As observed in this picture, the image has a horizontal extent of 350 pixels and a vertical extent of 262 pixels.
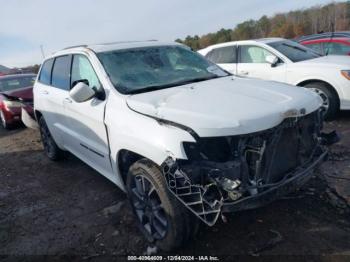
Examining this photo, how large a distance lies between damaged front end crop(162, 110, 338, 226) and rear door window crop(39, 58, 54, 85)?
3352mm

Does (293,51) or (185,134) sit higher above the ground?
(293,51)

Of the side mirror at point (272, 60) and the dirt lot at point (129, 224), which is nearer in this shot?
the dirt lot at point (129, 224)

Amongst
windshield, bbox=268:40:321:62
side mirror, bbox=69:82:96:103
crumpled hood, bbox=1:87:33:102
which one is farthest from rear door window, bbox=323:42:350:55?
crumpled hood, bbox=1:87:33:102

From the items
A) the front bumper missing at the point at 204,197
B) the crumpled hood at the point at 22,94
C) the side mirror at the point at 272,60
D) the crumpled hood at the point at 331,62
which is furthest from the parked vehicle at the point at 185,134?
the crumpled hood at the point at 22,94

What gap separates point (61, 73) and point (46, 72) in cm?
80

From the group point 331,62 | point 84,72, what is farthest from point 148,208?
point 331,62

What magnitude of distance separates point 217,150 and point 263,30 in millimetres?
49521

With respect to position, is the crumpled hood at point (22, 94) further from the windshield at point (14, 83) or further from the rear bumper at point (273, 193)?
the rear bumper at point (273, 193)

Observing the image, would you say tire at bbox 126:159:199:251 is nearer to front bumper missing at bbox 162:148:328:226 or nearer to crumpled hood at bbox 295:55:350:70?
front bumper missing at bbox 162:148:328:226

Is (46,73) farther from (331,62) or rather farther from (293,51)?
(331,62)

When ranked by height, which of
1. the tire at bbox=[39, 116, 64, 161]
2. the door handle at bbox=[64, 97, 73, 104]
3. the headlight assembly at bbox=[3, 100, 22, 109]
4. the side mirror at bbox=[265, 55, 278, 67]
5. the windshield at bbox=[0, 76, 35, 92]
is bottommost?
the tire at bbox=[39, 116, 64, 161]

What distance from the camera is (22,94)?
831 centimetres

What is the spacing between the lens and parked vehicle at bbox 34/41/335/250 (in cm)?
245

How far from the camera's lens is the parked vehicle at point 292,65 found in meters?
5.77
